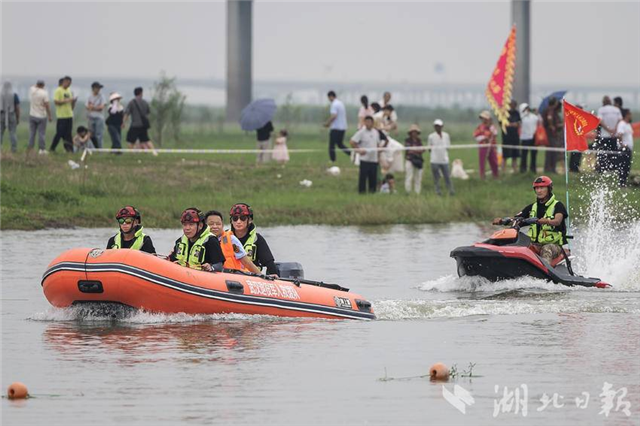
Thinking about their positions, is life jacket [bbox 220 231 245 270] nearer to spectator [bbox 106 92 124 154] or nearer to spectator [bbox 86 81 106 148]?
spectator [bbox 86 81 106 148]

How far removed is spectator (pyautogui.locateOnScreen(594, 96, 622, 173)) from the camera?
33.5m

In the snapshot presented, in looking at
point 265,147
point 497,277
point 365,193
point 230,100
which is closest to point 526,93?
point 230,100

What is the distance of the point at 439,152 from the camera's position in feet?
114

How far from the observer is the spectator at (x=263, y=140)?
39250 millimetres

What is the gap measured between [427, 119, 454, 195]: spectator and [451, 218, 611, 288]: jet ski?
11767 millimetres

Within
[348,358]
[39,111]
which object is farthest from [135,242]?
[39,111]

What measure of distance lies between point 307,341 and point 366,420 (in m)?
4.18

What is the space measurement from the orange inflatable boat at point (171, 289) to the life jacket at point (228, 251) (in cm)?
40

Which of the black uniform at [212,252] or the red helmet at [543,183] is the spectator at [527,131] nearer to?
the red helmet at [543,183]

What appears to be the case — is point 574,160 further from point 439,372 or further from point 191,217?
point 439,372

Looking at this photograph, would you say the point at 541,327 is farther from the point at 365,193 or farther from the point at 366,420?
the point at 365,193

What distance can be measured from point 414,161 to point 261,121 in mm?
5923

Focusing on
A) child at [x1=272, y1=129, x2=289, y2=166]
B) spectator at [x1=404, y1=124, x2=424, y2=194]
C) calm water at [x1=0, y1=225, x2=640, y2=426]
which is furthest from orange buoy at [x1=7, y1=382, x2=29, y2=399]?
child at [x1=272, y1=129, x2=289, y2=166]

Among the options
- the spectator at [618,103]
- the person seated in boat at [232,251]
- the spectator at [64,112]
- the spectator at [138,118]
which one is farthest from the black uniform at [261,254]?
the spectator at [618,103]
